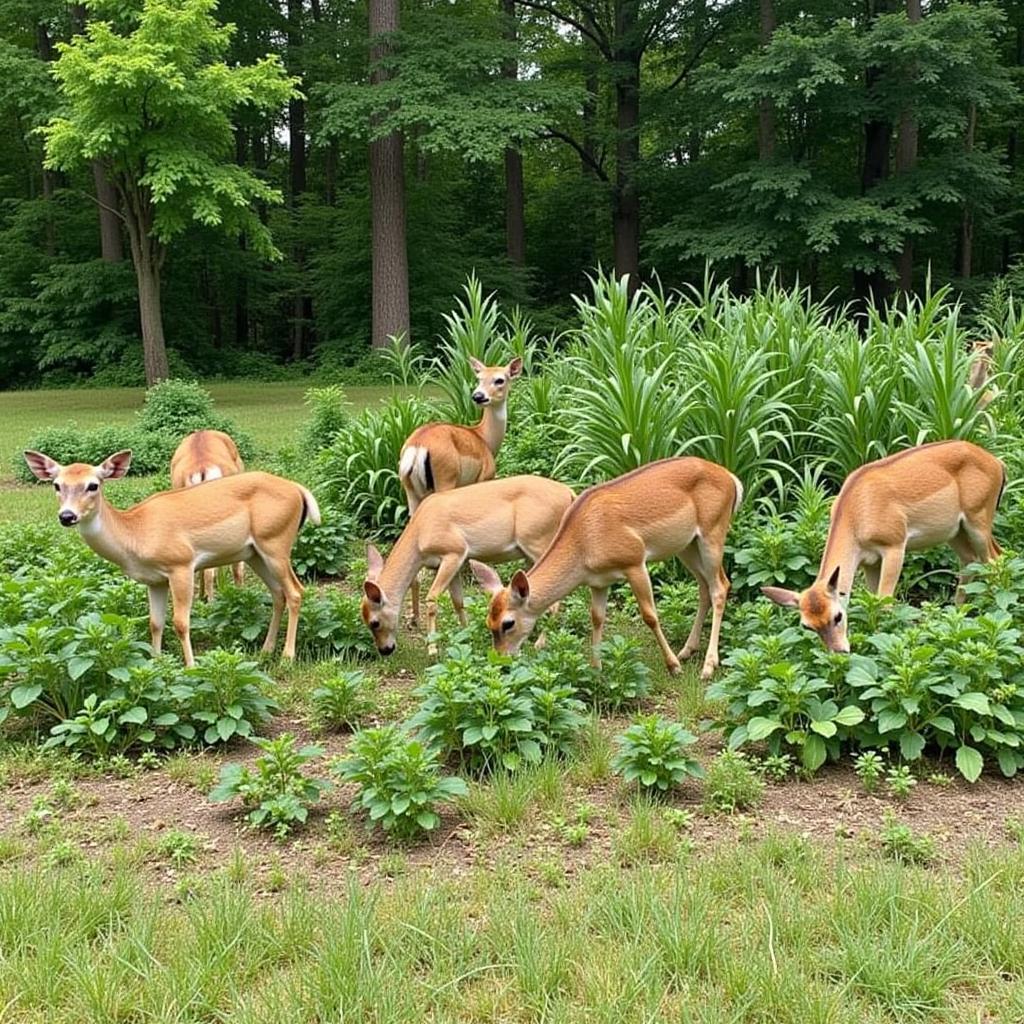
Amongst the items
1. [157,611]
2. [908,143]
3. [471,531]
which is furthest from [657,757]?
[908,143]

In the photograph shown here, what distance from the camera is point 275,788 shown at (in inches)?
145

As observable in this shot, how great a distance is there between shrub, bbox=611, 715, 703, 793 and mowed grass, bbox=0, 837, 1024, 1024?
50cm

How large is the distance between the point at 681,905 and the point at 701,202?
81.4 ft

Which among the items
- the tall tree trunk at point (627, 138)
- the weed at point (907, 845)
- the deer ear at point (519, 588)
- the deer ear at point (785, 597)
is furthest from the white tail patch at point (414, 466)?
the tall tree trunk at point (627, 138)

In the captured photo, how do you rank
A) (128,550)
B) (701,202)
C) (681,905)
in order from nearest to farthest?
(681,905) < (128,550) < (701,202)

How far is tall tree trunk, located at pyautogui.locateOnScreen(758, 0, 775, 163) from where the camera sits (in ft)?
74.7

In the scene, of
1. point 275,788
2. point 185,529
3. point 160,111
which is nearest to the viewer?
point 275,788

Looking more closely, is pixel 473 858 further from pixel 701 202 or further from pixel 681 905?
pixel 701 202

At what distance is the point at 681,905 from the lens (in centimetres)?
289

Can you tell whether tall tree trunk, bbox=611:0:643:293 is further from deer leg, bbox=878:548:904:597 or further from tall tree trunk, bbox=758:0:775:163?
deer leg, bbox=878:548:904:597

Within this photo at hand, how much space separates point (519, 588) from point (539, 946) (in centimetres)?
212

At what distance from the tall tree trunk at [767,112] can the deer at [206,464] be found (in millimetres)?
18374

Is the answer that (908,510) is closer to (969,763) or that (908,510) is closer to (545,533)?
(969,763)

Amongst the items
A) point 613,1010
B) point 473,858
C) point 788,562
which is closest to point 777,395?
point 788,562
